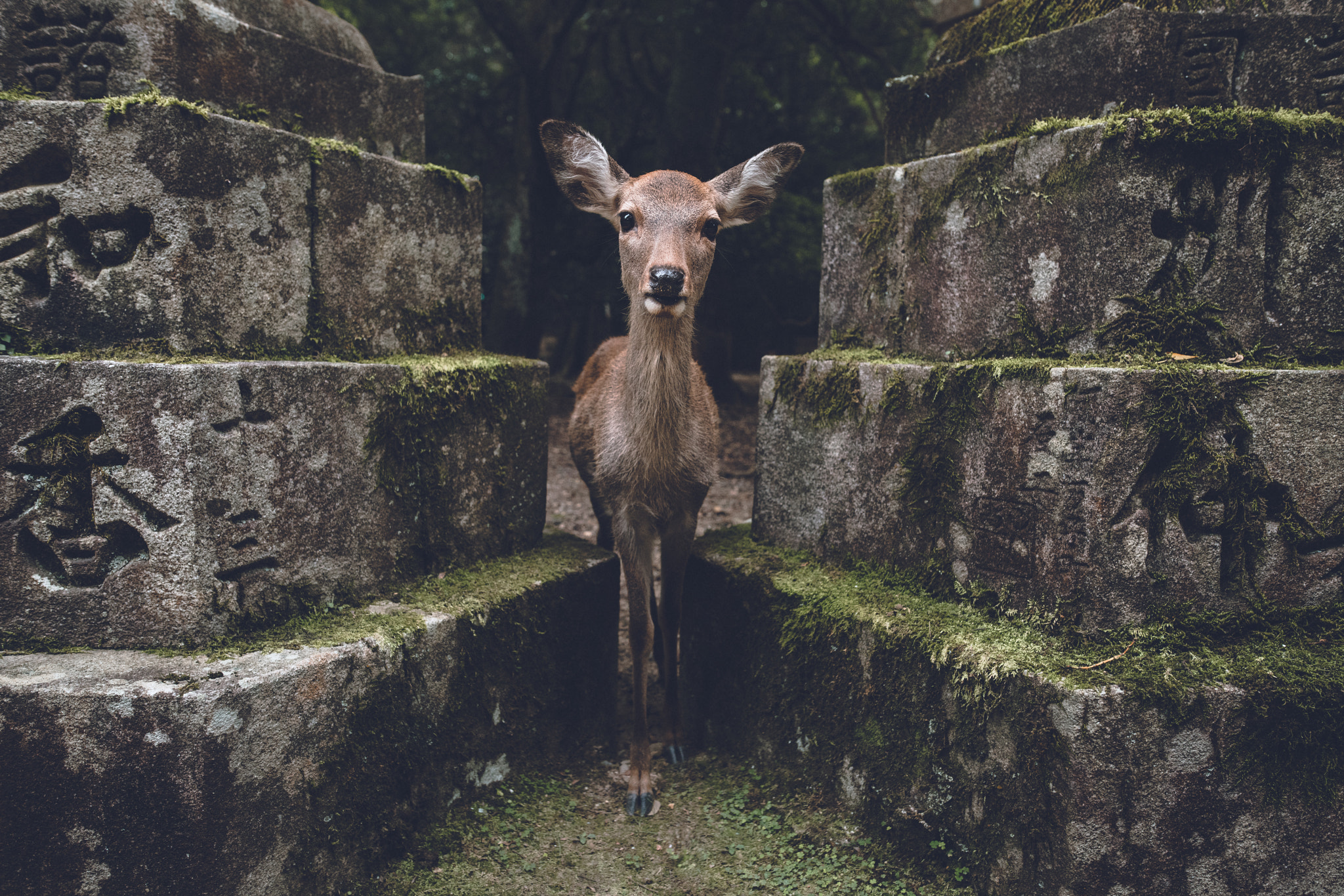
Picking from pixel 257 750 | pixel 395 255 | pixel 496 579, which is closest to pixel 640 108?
pixel 395 255

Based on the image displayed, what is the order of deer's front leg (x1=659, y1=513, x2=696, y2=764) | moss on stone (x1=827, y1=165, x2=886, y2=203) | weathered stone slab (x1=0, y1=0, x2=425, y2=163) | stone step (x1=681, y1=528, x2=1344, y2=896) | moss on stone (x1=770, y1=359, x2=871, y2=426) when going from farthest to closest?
deer's front leg (x1=659, y1=513, x2=696, y2=764) → moss on stone (x1=827, y1=165, x2=886, y2=203) → moss on stone (x1=770, y1=359, x2=871, y2=426) → weathered stone slab (x1=0, y1=0, x2=425, y2=163) → stone step (x1=681, y1=528, x2=1344, y2=896)

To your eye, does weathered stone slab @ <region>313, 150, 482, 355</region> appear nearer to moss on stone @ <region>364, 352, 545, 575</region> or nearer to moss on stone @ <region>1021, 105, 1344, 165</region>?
moss on stone @ <region>364, 352, 545, 575</region>

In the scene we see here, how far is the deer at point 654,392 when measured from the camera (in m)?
3.55

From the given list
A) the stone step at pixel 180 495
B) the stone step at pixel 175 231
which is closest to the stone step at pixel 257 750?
the stone step at pixel 180 495

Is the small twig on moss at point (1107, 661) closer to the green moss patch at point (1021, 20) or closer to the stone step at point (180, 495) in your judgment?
the green moss patch at point (1021, 20)

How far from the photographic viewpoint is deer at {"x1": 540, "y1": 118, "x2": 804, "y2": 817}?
355cm

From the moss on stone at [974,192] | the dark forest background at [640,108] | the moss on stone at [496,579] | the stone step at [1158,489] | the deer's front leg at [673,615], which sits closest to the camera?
the stone step at [1158,489]

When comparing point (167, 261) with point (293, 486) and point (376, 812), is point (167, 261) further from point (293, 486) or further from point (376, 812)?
point (376, 812)

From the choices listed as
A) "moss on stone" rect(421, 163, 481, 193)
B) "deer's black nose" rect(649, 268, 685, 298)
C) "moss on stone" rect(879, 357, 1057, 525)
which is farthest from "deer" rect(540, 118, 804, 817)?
"moss on stone" rect(879, 357, 1057, 525)

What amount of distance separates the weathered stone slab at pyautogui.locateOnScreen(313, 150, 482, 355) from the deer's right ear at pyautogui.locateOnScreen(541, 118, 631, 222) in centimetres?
44

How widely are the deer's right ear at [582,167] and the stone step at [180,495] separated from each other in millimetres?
1364

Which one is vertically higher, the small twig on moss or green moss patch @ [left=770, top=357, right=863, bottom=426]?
green moss patch @ [left=770, top=357, right=863, bottom=426]

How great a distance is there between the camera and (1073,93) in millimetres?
2994

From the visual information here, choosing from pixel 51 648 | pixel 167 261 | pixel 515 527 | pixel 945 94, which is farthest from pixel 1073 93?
pixel 51 648
